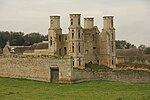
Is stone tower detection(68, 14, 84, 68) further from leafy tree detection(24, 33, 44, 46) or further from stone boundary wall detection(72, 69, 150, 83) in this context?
leafy tree detection(24, 33, 44, 46)

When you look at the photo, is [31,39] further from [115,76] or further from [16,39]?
[115,76]

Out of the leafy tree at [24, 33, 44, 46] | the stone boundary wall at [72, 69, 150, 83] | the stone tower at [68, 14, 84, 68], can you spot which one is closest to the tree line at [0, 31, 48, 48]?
the leafy tree at [24, 33, 44, 46]

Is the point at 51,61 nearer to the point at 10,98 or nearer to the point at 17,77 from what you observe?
the point at 17,77

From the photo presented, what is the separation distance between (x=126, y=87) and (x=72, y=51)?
13.6 meters

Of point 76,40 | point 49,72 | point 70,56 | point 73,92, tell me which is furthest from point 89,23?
point 73,92

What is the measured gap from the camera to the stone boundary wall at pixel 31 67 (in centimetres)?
4838

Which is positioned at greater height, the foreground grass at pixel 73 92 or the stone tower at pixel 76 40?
the stone tower at pixel 76 40

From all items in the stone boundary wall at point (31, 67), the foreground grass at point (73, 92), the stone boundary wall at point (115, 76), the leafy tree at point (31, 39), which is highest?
the leafy tree at point (31, 39)

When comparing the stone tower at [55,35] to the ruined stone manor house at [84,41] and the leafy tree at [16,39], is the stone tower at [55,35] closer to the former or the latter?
the ruined stone manor house at [84,41]

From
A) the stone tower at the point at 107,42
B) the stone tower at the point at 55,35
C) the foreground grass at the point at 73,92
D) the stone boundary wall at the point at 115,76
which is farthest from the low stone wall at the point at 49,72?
the stone tower at the point at 55,35

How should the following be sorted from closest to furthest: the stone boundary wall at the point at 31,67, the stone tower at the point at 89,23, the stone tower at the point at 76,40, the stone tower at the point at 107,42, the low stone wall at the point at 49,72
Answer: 1. the low stone wall at the point at 49,72
2. the stone boundary wall at the point at 31,67
3. the stone tower at the point at 76,40
4. the stone tower at the point at 107,42
5. the stone tower at the point at 89,23

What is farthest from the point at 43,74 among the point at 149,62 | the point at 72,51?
the point at 149,62

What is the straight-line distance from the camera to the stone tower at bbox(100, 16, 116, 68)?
2371 inches

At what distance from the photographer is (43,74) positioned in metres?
49.7
